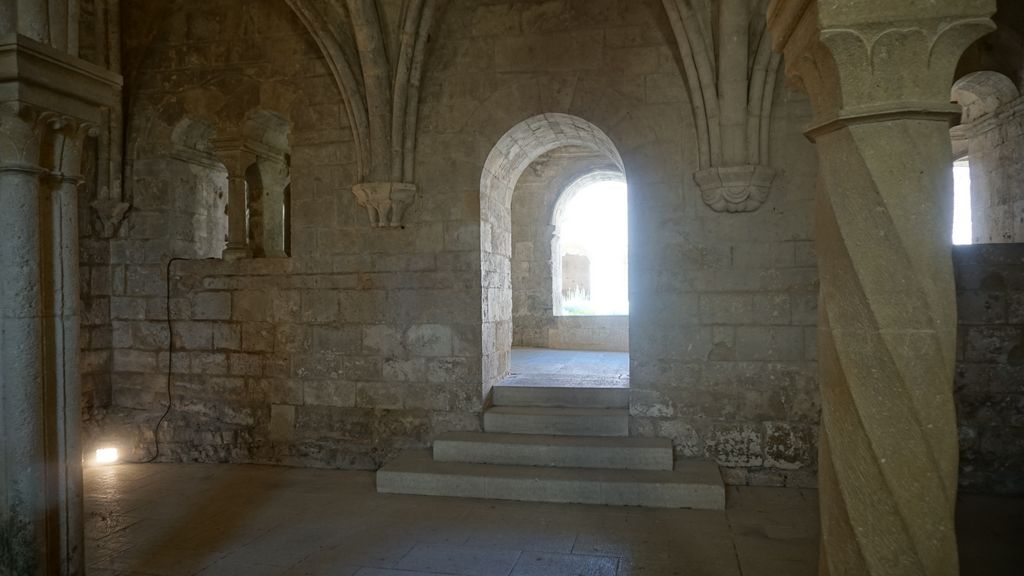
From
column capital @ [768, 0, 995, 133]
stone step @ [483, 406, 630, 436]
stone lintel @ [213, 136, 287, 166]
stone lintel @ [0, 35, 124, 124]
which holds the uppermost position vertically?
stone lintel @ [213, 136, 287, 166]

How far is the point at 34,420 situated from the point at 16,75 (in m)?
1.38

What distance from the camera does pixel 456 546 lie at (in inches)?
140

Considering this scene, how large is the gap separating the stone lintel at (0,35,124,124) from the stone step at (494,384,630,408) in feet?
11.3

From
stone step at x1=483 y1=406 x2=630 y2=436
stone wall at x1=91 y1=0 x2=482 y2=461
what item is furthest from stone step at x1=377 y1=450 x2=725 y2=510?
stone wall at x1=91 y1=0 x2=482 y2=461

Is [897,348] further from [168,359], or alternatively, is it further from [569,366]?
[168,359]

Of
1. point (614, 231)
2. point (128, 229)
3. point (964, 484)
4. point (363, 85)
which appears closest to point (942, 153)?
point (964, 484)

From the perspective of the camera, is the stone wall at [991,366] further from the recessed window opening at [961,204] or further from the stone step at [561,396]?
the recessed window opening at [961,204]

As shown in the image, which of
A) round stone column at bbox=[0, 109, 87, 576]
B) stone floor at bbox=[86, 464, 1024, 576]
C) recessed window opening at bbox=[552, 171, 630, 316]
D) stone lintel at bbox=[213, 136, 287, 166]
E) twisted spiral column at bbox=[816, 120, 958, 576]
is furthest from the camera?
recessed window opening at bbox=[552, 171, 630, 316]

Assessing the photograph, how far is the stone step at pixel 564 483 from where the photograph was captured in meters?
4.12

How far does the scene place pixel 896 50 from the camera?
5.60 feet

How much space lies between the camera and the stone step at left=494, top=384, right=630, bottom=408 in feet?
16.5

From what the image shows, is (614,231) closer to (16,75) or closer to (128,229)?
(128,229)

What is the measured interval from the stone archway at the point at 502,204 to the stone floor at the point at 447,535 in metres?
1.40

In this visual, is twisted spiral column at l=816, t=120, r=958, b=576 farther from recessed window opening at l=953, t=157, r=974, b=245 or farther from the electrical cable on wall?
recessed window opening at l=953, t=157, r=974, b=245
